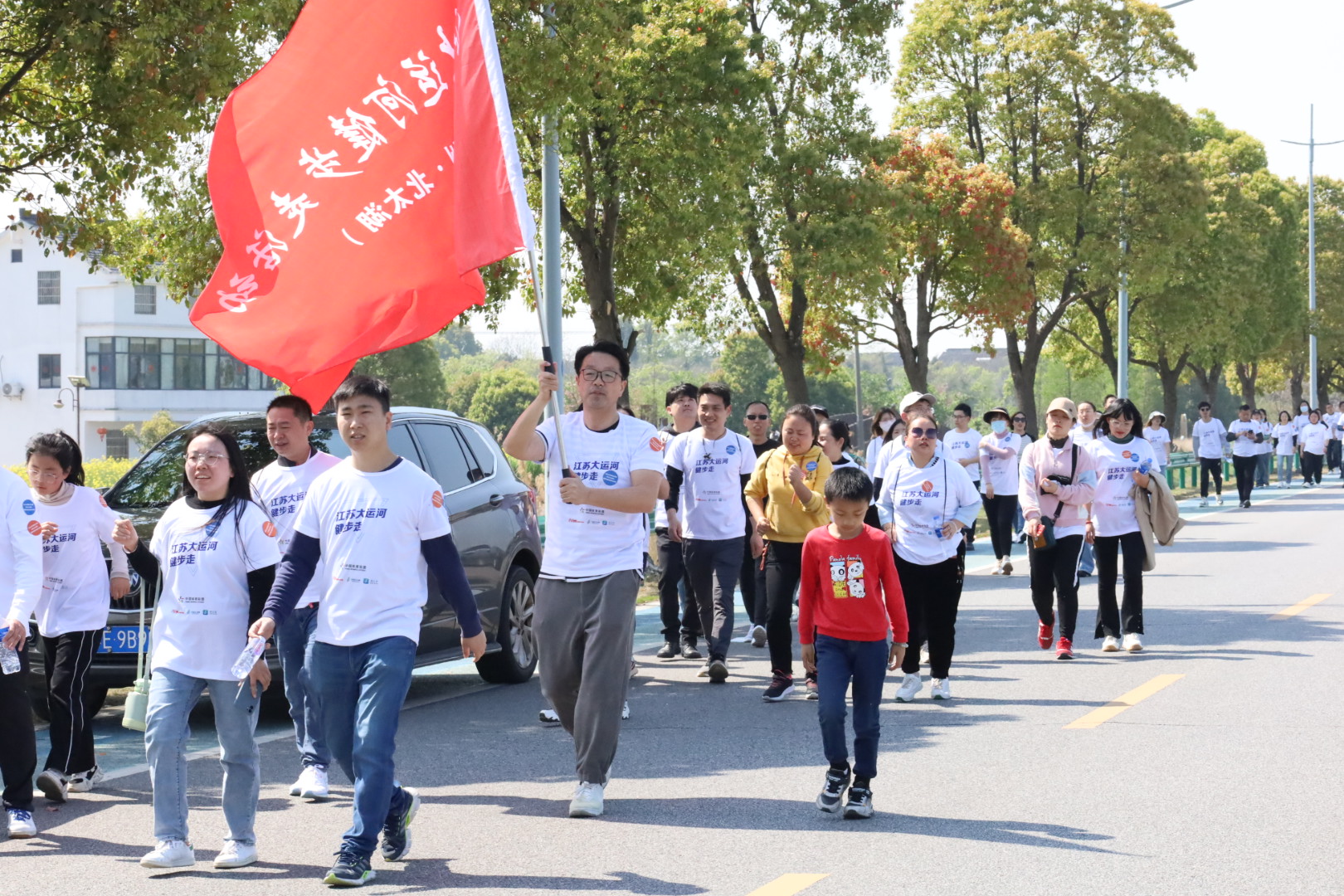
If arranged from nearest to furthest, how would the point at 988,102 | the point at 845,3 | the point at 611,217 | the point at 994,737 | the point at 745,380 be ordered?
the point at 994,737 < the point at 611,217 < the point at 845,3 < the point at 988,102 < the point at 745,380

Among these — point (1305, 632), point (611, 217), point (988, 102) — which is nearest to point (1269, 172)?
point (988, 102)

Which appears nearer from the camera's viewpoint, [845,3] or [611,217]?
[611,217]

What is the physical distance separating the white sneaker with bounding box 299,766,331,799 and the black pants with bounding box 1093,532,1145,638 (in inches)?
262

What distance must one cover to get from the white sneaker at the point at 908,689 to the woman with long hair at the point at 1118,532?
244 centimetres

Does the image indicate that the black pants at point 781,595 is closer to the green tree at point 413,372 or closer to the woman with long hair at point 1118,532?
the woman with long hair at point 1118,532

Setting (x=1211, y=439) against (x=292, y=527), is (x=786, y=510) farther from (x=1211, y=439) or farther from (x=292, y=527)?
(x=1211, y=439)

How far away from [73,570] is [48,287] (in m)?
81.5

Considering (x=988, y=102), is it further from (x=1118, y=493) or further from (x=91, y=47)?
(x=91, y=47)

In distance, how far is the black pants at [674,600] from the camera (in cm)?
1229

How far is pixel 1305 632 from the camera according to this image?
13188 mm

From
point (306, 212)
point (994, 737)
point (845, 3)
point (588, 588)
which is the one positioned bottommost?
point (994, 737)

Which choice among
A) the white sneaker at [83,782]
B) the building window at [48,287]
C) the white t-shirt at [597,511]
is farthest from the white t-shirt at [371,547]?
the building window at [48,287]

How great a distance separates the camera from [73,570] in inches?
305

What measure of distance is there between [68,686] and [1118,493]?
25.6ft
